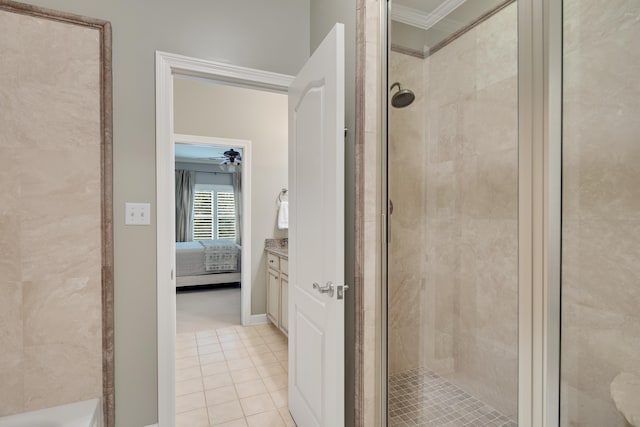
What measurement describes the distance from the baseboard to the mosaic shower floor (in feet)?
8.30

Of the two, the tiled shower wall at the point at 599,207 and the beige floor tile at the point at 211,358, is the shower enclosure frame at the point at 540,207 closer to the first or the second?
the tiled shower wall at the point at 599,207

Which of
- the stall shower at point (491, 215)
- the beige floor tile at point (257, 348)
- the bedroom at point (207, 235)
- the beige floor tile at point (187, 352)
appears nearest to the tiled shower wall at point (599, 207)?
the stall shower at point (491, 215)

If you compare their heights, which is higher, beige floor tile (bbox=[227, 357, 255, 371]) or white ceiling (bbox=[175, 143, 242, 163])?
white ceiling (bbox=[175, 143, 242, 163])

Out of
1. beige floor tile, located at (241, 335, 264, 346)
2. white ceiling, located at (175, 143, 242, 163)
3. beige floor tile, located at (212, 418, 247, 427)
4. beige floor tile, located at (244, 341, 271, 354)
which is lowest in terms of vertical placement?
beige floor tile, located at (241, 335, 264, 346)

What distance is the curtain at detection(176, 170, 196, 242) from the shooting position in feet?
26.5

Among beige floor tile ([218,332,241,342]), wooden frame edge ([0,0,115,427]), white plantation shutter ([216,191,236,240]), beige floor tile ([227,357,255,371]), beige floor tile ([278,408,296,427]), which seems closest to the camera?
wooden frame edge ([0,0,115,427])

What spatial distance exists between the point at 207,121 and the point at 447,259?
3.27 metres

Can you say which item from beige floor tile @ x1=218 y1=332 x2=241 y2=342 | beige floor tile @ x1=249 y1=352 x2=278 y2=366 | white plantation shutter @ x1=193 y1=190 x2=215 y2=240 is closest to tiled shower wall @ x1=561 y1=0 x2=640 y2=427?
beige floor tile @ x1=249 y1=352 x2=278 y2=366

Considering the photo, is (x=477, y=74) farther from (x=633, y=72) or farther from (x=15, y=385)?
(x=15, y=385)

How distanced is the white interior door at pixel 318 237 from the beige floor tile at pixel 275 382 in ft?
1.44

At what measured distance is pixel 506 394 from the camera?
101cm

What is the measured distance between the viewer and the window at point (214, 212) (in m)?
8.34

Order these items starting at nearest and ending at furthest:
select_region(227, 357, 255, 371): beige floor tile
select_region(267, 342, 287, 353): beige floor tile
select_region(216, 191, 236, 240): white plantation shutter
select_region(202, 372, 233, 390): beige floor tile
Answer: select_region(202, 372, 233, 390): beige floor tile, select_region(227, 357, 255, 371): beige floor tile, select_region(267, 342, 287, 353): beige floor tile, select_region(216, 191, 236, 240): white plantation shutter

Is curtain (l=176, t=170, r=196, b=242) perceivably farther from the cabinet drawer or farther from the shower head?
the shower head
